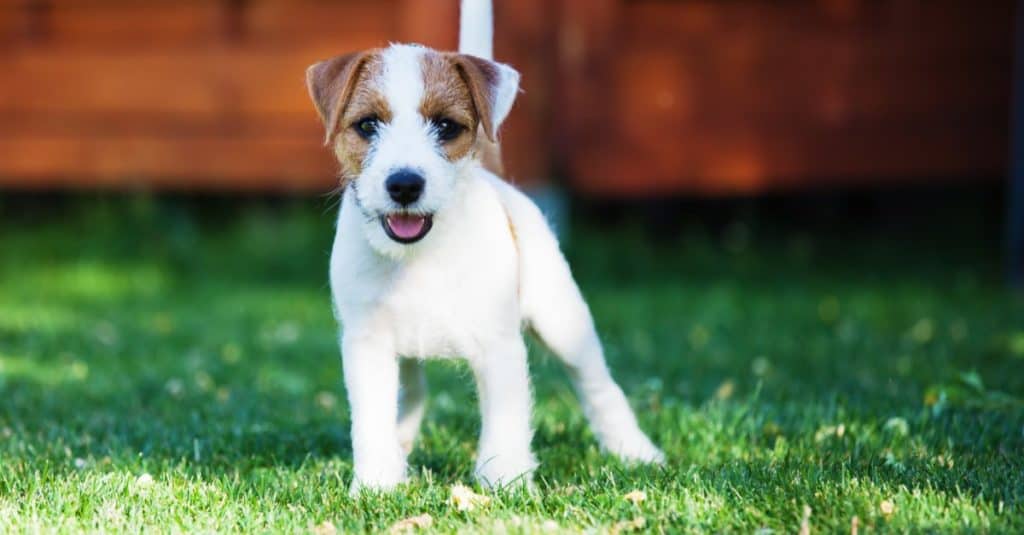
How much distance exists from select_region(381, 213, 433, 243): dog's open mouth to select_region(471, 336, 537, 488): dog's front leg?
0.42m

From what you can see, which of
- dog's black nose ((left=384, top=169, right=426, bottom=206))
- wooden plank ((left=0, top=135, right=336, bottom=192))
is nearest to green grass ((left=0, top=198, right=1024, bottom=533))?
wooden plank ((left=0, top=135, right=336, bottom=192))

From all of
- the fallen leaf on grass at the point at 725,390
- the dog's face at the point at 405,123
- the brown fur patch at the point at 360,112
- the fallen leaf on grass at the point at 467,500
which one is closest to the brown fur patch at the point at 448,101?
the dog's face at the point at 405,123

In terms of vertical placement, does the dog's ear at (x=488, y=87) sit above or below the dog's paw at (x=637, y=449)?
above

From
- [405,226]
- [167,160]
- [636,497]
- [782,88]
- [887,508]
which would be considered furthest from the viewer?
[167,160]

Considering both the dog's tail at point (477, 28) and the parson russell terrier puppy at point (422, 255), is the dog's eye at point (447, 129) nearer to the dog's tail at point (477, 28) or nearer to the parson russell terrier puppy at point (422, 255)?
the parson russell terrier puppy at point (422, 255)

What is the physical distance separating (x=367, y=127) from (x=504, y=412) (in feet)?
2.93

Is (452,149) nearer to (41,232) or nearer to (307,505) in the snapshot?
(307,505)

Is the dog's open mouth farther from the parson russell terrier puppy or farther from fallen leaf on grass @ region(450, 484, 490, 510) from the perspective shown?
fallen leaf on grass @ region(450, 484, 490, 510)

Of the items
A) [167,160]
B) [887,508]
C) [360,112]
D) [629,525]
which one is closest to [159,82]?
[167,160]

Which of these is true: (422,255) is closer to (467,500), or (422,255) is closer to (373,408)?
(373,408)

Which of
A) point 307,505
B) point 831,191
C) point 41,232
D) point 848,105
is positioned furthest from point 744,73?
point 307,505

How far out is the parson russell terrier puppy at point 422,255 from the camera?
3424 millimetres

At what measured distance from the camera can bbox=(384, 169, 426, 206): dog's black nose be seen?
10.7ft

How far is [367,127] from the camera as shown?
3473 mm
